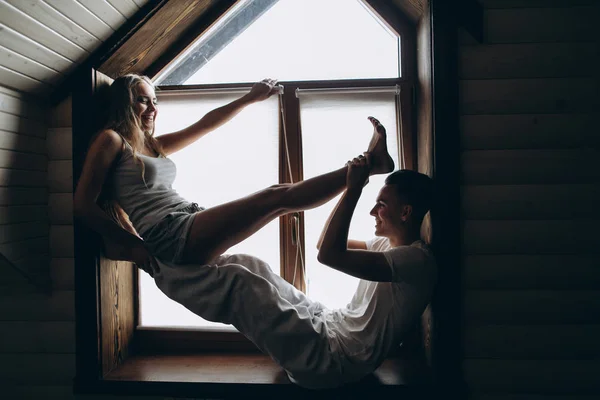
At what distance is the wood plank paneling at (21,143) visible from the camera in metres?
1.72

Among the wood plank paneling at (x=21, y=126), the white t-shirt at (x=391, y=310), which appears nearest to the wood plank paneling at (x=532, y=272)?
the white t-shirt at (x=391, y=310)

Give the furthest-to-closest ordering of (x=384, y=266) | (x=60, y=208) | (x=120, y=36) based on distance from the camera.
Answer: (x=60, y=208), (x=120, y=36), (x=384, y=266)

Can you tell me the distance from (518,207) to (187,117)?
1.61m

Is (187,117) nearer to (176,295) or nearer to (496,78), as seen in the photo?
(176,295)

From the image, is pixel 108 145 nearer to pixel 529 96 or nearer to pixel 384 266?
pixel 384 266

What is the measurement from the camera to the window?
1935 mm

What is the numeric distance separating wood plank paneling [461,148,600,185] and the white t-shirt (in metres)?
0.40

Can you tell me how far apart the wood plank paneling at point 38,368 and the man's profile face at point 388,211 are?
1.65 metres

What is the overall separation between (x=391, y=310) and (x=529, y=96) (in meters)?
1.06

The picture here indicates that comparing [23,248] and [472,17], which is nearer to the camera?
[472,17]

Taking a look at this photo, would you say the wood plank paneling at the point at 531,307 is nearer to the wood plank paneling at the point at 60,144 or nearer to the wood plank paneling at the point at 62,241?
the wood plank paneling at the point at 62,241

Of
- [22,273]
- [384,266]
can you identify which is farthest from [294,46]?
[22,273]

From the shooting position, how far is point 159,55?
6.76ft

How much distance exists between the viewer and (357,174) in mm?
1478
